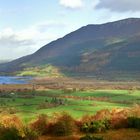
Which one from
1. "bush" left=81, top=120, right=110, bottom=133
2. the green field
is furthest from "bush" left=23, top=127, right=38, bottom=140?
the green field

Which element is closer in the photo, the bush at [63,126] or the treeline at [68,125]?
the treeline at [68,125]

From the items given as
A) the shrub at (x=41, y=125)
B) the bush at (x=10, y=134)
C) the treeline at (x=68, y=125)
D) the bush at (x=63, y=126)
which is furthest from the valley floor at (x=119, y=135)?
the bush at (x=10, y=134)

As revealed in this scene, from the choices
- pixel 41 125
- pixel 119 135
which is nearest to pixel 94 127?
pixel 119 135

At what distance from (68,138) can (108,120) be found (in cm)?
549

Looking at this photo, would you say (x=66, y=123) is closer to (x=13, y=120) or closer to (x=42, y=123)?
(x=42, y=123)

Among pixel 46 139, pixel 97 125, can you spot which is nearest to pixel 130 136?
pixel 97 125

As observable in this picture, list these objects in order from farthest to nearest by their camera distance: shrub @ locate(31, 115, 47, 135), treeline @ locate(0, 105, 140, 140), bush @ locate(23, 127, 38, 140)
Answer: shrub @ locate(31, 115, 47, 135) < treeline @ locate(0, 105, 140, 140) < bush @ locate(23, 127, 38, 140)

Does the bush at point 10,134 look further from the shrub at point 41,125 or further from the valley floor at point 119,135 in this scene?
the shrub at point 41,125

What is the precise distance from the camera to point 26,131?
30.4m

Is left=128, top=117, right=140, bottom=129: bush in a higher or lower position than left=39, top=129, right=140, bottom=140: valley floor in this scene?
higher

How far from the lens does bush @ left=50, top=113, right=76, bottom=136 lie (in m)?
33.3

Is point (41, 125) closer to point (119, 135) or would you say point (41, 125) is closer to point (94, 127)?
point (94, 127)

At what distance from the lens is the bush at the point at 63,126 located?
33.3m

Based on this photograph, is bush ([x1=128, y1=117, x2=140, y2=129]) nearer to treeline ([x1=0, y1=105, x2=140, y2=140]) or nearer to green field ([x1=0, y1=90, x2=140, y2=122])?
treeline ([x1=0, y1=105, x2=140, y2=140])
